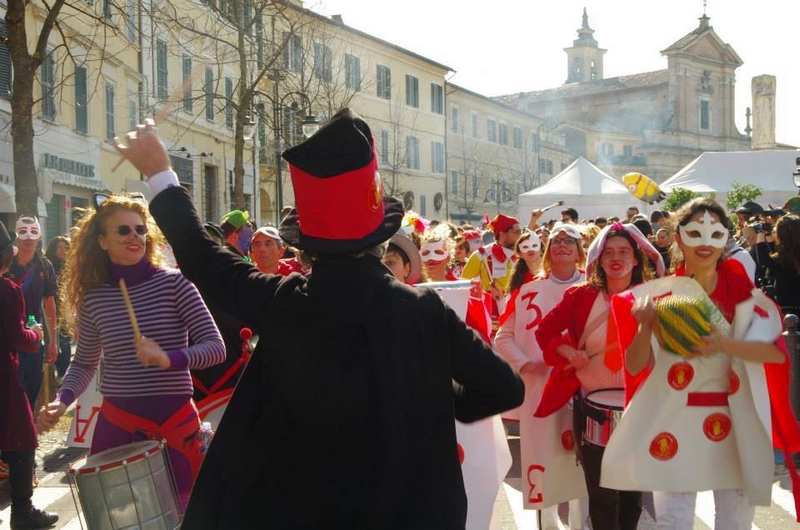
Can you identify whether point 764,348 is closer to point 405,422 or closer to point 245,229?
point 405,422

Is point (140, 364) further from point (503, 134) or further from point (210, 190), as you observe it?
point (503, 134)

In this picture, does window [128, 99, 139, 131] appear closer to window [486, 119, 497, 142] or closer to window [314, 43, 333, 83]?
window [314, 43, 333, 83]

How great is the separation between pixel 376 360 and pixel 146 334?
7.72 ft

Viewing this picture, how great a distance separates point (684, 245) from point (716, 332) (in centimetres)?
63

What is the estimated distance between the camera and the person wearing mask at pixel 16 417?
20.2 ft

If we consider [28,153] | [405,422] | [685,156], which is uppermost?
[685,156]

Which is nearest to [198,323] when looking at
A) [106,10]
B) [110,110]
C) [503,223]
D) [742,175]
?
[503,223]

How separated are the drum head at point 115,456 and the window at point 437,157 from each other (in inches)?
2076

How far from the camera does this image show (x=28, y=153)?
10.9 meters

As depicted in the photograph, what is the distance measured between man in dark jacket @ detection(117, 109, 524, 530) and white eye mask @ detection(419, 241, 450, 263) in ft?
14.1

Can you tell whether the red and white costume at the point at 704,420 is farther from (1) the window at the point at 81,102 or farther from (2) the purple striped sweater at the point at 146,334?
(1) the window at the point at 81,102

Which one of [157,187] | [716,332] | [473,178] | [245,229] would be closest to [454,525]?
[157,187]

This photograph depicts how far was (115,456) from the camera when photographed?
403cm

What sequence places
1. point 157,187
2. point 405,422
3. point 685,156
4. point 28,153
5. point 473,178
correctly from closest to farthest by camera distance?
point 405,422
point 157,187
point 28,153
point 473,178
point 685,156
